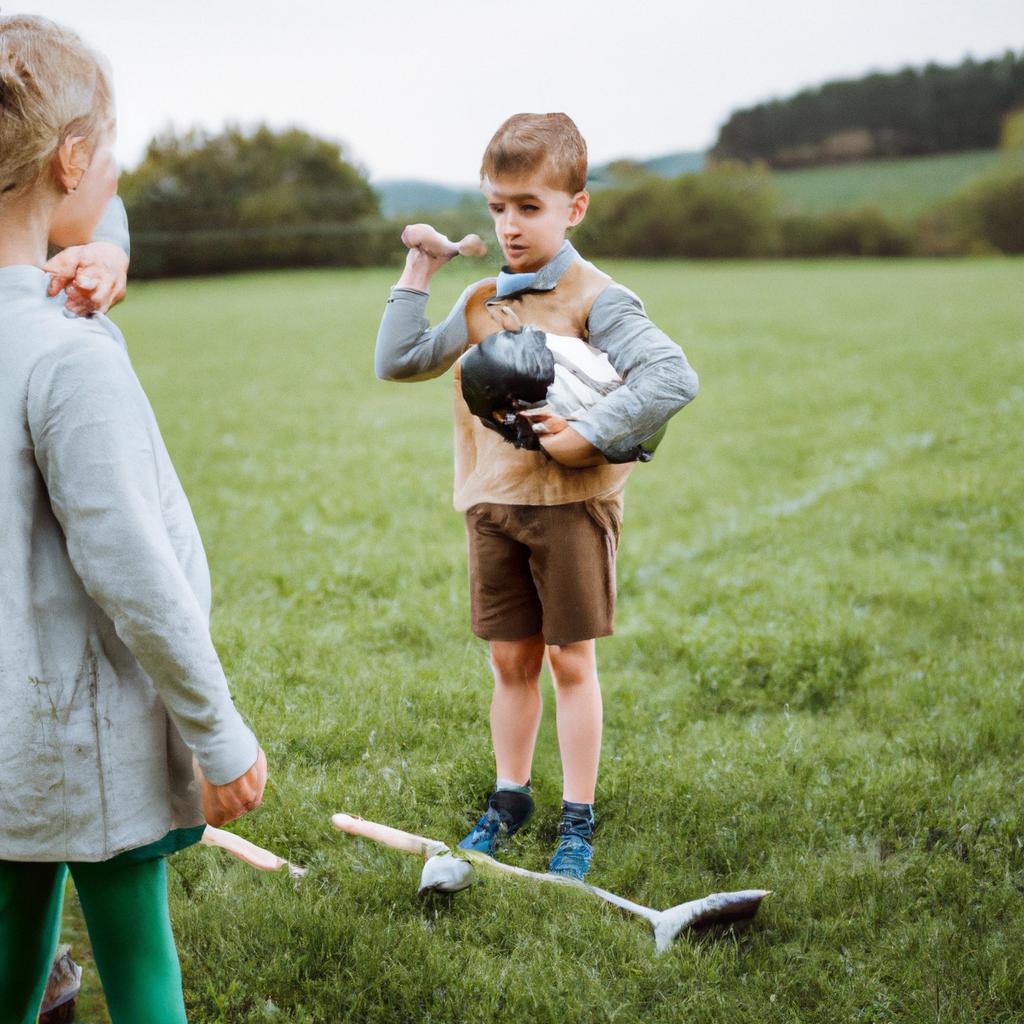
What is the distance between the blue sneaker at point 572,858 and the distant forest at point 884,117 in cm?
6210

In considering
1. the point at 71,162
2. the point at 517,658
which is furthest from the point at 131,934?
the point at 517,658

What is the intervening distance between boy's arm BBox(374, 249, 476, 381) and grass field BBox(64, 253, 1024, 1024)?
0.49m

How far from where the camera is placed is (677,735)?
4.32 metres

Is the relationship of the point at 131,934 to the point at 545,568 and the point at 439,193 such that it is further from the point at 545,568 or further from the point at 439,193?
the point at 439,193

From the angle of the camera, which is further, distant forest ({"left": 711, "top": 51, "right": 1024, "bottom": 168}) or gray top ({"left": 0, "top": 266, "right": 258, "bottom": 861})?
distant forest ({"left": 711, "top": 51, "right": 1024, "bottom": 168})

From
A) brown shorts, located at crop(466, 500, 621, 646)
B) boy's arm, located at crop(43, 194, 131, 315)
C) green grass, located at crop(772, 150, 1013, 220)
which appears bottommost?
brown shorts, located at crop(466, 500, 621, 646)

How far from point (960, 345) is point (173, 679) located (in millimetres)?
15324

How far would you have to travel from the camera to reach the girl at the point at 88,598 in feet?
5.44

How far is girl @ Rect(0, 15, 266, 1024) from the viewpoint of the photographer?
166 cm

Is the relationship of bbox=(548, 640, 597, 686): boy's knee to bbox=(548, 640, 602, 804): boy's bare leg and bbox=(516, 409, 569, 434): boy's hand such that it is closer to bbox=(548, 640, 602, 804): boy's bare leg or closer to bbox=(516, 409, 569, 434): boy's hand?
bbox=(548, 640, 602, 804): boy's bare leg

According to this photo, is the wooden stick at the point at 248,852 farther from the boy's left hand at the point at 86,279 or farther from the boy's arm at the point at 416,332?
the boy's left hand at the point at 86,279

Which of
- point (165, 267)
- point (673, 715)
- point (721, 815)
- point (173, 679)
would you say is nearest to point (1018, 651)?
point (673, 715)

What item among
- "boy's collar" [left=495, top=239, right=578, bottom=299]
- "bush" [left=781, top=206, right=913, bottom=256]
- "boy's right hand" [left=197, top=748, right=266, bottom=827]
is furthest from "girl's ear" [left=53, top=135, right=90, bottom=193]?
"bush" [left=781, top=206, right=913, bottom=256]

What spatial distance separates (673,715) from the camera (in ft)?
14.8
